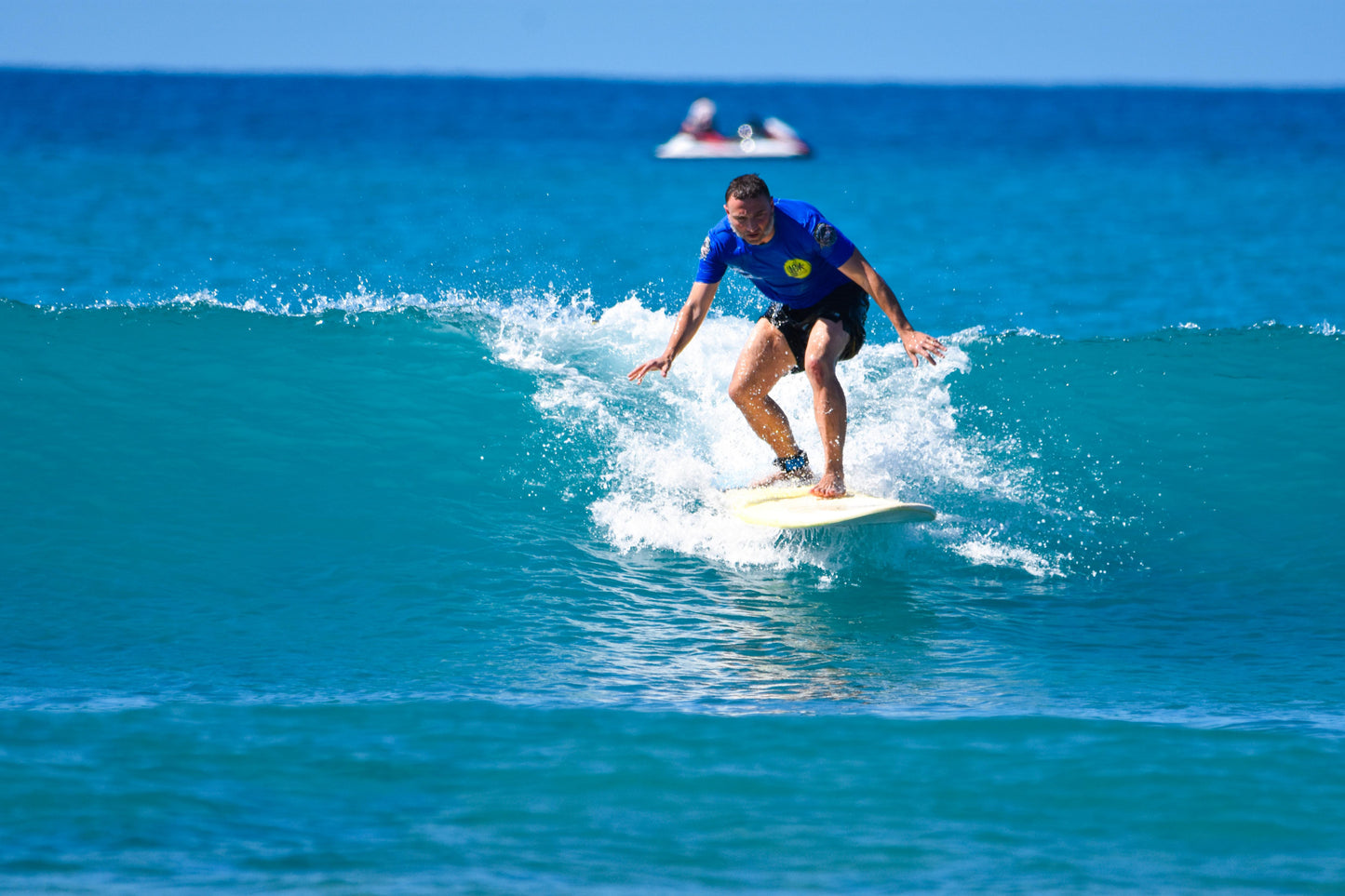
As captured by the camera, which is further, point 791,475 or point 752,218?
point 791,475

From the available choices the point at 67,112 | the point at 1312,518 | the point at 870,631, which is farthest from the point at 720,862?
the point at 67,112

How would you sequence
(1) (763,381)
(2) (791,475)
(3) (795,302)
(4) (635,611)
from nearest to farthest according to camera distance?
(4) (635,611)
(3) (795,302)
(1) (763,381)
(2) (791,475)

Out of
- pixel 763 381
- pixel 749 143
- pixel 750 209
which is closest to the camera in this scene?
pixel 750 209

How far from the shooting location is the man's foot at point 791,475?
7316 mm

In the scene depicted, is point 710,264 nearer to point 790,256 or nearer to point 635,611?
point 790,256

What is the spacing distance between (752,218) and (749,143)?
1471 inches

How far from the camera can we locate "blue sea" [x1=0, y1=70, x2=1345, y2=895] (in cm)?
425

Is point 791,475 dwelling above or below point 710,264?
below

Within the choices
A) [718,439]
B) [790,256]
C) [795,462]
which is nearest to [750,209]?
[790,256]

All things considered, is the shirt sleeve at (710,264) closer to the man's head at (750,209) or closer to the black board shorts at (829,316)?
the man's head at (750,209)

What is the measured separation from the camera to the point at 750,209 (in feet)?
21.0

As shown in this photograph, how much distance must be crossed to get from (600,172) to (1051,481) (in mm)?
28253

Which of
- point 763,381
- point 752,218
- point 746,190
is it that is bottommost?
point 763,381

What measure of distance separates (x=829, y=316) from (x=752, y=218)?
2.32 feet
